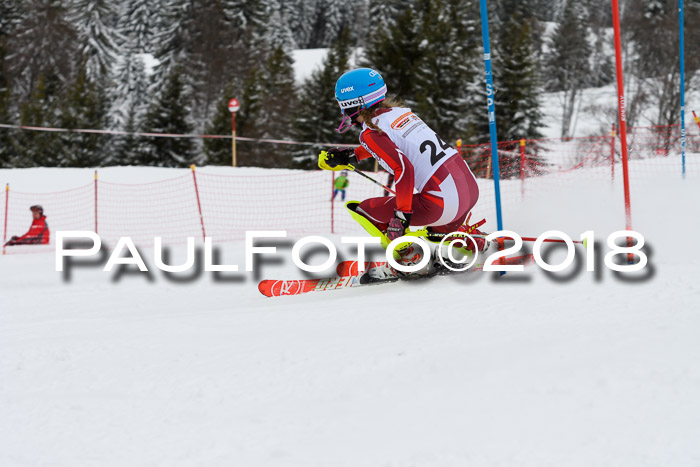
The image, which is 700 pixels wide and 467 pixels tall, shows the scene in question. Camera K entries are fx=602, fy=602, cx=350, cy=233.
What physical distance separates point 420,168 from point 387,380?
2.17 m

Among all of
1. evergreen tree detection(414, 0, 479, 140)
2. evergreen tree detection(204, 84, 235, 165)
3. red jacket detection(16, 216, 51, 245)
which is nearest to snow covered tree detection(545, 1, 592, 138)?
evergreen tree detection(414, 0, 479, 140)

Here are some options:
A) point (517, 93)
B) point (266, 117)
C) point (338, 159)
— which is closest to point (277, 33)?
point (266, 117)

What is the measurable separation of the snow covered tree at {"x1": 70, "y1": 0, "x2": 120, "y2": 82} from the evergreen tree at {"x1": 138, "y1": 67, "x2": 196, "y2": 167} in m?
13.2

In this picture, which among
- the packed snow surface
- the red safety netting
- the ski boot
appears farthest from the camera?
the red safety netting

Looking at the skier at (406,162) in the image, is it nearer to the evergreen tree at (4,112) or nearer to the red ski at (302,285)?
the red ski at (302,285)

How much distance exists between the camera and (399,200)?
13.8ft

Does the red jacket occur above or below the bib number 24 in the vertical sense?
below

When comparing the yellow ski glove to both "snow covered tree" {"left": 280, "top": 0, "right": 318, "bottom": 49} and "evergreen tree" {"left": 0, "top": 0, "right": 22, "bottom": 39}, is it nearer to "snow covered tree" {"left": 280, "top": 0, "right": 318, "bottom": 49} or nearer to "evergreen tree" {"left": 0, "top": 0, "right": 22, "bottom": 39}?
"evergreen tree" {"left": 0, "top": 0, "right": 22, "bottom": 39}

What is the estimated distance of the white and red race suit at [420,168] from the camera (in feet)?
13.6

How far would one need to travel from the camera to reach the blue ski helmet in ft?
14.0

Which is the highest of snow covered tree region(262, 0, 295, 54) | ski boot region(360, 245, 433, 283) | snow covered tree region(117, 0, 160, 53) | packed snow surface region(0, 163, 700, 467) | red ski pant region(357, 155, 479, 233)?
snow covered tree region(117, 0, 160, 53)

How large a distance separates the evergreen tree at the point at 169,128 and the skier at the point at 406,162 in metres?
29.7

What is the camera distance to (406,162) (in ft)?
13.5

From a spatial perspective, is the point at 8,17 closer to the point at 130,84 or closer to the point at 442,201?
the point at 130,84
